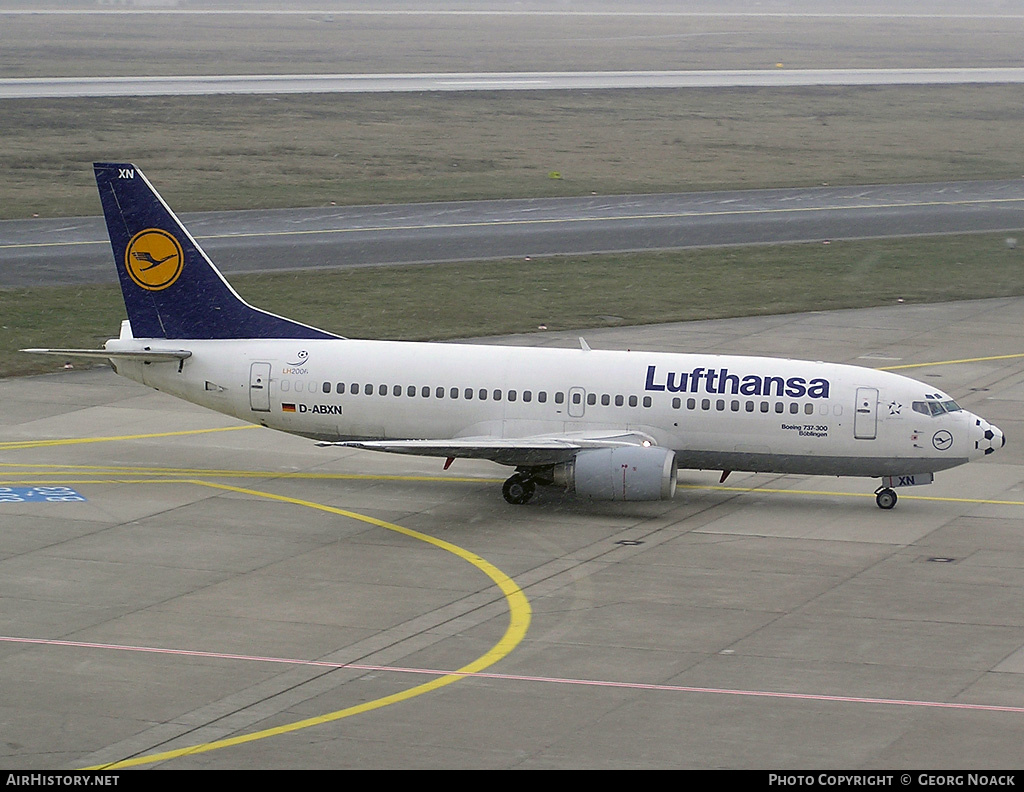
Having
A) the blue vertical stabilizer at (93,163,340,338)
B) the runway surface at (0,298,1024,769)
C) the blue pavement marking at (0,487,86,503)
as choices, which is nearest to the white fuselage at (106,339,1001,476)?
the blue vertical stabilizer at (93,163,340,338)

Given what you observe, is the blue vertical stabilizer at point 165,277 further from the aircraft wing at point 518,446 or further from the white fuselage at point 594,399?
the aircraft wing at point 518,446

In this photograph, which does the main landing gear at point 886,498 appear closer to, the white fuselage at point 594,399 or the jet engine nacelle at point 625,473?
the white fuselage at point 594,399

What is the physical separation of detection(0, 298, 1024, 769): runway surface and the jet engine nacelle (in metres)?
0.89

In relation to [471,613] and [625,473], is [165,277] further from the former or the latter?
[471,613]

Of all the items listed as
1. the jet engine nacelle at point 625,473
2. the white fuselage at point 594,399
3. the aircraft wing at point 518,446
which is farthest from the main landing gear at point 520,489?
the jet engine nacelle at point 625,473

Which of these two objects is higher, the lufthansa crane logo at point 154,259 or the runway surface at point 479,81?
the runway surface at point 479,81

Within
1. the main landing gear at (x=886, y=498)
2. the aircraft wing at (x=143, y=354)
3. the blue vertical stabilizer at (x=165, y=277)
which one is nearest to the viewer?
the main landing gear at (x=886, y=498)

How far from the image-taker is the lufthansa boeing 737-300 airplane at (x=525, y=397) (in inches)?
1612

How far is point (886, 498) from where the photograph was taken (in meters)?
41.8

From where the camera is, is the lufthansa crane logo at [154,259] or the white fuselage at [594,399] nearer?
the white fuselage at [594,399]

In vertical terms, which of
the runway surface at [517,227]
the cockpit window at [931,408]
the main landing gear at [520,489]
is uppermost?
the runway surface at [517,227]

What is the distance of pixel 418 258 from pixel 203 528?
1624 inches

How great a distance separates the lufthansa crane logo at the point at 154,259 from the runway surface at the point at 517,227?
27.5m

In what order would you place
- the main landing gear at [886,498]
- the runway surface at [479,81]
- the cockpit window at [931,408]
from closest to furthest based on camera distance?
the cockpit window at [931,408] < the main landing gear at [886,498] < the runway surface at [479,81]
